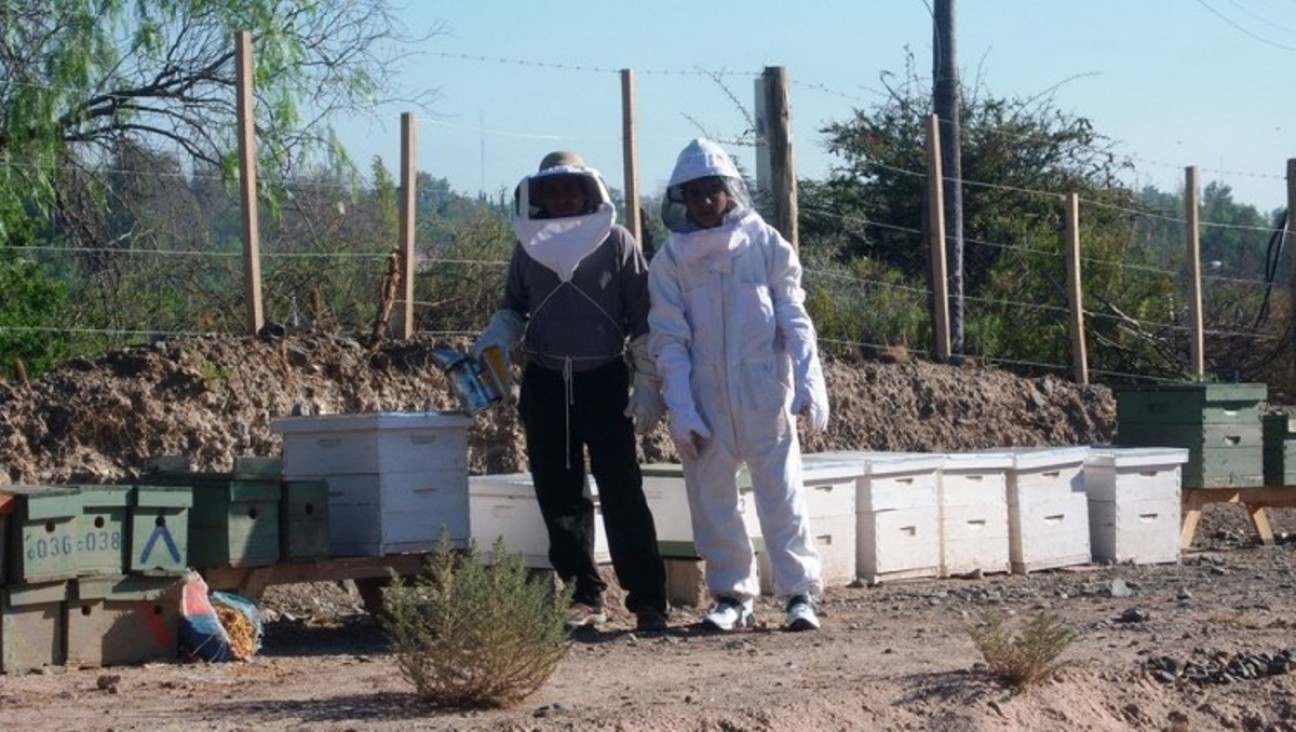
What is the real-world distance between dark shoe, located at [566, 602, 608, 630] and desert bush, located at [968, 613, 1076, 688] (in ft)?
7.20

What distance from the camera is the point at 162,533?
27.2 feet

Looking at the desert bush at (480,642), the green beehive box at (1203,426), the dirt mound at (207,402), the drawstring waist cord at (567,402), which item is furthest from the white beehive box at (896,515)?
the desert bush at (480,642)

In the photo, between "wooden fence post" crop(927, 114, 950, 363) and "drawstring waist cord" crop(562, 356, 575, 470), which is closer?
"drawstring waist cord" crop(562, 356, 575, 470)

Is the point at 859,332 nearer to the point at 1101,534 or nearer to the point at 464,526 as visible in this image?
the point at 1101,534

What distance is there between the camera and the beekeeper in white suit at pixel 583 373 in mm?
8836

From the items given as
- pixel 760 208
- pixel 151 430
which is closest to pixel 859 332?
pixel 760 208

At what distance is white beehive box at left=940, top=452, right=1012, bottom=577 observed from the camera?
12.0 meters

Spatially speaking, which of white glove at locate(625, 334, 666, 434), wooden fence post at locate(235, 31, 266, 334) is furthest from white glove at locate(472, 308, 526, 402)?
wooden fence post at locate(235, 31, 266, 334)

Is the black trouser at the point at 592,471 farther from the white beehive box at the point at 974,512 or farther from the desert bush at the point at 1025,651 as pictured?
the white beehive box at the point at 974,512

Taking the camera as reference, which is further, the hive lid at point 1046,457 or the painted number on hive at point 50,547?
the hive lid at point 1046,457

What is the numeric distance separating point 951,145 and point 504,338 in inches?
467

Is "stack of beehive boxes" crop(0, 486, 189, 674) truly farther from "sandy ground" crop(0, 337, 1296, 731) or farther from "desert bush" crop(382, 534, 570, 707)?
"desert bush" crop(382, 534, 570, 707)

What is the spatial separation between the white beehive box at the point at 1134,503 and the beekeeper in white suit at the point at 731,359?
4801 mm

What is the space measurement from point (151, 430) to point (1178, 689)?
240 inches
